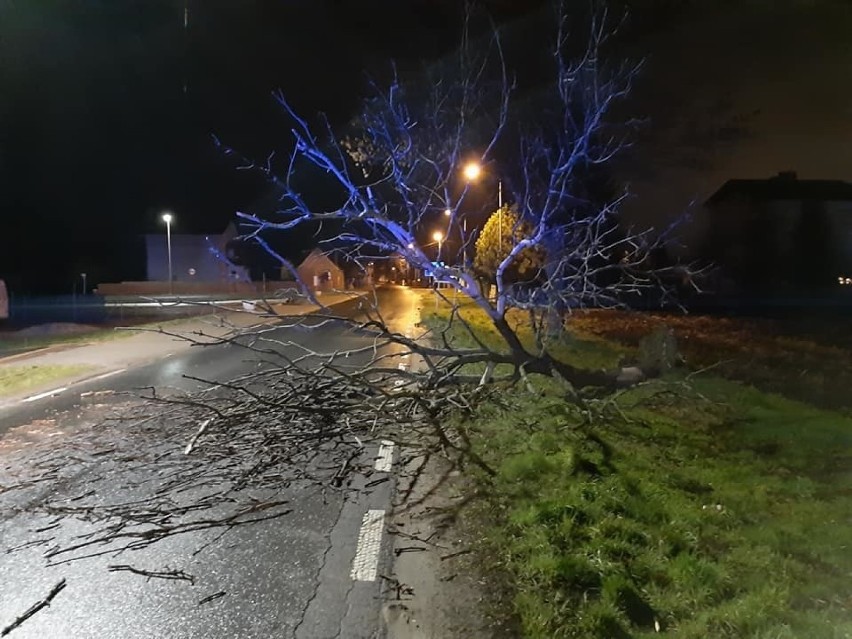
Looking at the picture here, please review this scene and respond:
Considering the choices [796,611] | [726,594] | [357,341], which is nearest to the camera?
[796,611]

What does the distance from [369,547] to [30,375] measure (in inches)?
428

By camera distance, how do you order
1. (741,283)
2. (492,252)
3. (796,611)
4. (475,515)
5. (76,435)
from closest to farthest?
(796,611) < (475,515) < (76,435) < (492,252) < (741,283)

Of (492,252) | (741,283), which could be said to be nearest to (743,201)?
(741,283)

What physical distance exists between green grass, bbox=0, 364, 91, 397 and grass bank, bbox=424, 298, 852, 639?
8175mm

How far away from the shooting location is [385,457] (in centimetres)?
707

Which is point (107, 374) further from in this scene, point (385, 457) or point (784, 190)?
point (784, 190)

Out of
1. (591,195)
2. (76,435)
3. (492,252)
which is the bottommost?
(76,435)

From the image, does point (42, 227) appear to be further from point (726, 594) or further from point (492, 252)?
point (726, 594)

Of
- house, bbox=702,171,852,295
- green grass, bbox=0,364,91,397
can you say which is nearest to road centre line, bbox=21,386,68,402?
green grass, bbox=0,364,91,397

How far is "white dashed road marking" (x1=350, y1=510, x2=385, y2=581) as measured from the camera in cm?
418

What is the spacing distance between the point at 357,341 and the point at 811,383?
11.9 m

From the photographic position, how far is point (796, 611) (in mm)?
3498

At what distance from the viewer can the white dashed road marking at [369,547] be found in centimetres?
418


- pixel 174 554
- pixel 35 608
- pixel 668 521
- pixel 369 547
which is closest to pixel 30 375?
pixel 174 554
